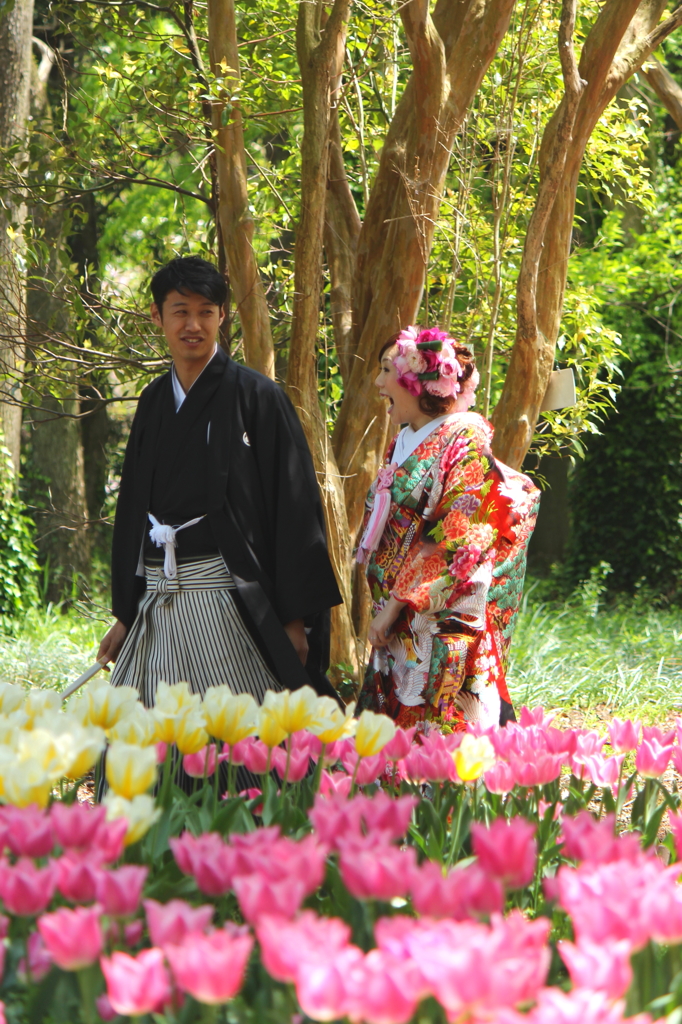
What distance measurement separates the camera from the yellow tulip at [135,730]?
5.15 ft

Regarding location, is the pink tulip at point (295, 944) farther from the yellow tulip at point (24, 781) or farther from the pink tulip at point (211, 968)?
the yellow tulip at point (24, 781)

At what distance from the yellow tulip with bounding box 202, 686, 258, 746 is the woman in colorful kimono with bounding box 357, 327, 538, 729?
121cm

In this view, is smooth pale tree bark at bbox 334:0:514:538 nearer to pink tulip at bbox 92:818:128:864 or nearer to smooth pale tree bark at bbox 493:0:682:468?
smooth pale tree bark at bbox 493:0:682:468

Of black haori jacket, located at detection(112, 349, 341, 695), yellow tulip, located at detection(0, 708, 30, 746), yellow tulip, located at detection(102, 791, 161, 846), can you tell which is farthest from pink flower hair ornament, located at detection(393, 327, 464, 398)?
yellow tulip, located at detection(102, 791, 161, 846)

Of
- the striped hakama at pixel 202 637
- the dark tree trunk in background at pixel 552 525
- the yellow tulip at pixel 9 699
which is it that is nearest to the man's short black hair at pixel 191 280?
the striped hakama at pixel 202 637

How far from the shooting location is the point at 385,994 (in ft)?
2.97

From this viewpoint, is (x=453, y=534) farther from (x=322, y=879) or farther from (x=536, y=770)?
(x=322, y=879)

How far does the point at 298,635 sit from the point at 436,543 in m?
0.45

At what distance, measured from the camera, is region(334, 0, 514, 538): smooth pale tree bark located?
392 cm

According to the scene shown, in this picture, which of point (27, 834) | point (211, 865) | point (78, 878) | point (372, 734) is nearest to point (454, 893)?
point (211, 865)

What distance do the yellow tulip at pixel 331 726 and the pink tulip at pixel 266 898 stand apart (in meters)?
0.61

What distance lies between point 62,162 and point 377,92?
1.57 metres

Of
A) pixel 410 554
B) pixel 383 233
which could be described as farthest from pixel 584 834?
pixel 383 233

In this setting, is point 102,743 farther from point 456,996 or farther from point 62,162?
point 62,162
